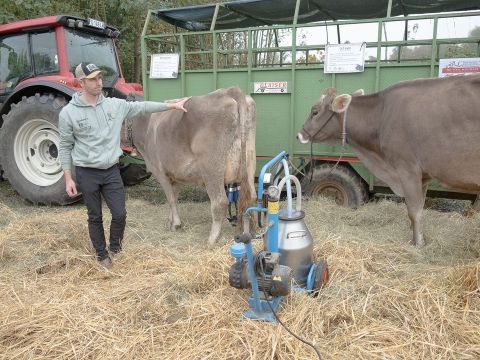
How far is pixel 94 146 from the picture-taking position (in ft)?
13.0

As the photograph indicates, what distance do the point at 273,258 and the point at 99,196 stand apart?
2.03 metres

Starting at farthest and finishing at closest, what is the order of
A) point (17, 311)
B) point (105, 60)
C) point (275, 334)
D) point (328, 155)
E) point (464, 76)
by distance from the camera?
point (105, 60)
point (328, 155)
point (464, 76)
point (17, 311)
point (275, 334)

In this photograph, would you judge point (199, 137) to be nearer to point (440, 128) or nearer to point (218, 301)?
point (218, 301)

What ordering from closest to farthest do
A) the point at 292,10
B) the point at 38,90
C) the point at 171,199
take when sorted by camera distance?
the point at 171,199 → the point at 38,90 → the point at 292,10

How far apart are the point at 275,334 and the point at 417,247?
7.89 feet

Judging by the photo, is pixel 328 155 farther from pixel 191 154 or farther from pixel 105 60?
pixel 105 60

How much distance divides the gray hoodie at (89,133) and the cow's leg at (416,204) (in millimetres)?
2983

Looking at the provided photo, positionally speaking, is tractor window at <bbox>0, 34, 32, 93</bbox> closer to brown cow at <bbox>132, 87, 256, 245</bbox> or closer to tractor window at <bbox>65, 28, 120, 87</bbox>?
tractor window at <bbox>65, 28, 120, 87</bbox>

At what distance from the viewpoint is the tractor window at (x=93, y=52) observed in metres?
6.70

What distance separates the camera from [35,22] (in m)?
6.55

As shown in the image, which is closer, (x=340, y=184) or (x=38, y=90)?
(x=340, y=184)

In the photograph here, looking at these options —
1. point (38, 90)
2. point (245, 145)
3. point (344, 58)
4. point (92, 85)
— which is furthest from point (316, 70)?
point (38, 90)

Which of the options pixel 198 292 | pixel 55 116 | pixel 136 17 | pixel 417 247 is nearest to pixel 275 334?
pixel 198 292

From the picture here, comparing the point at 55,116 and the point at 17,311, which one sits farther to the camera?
the point at 55,116
